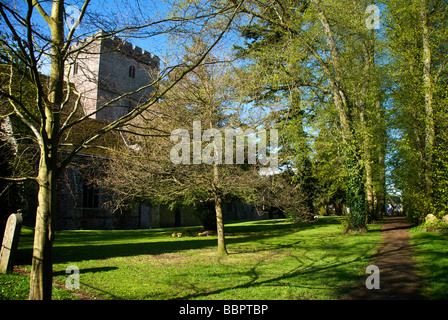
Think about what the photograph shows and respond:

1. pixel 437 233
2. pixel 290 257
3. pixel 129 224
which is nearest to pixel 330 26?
pixel 437 233

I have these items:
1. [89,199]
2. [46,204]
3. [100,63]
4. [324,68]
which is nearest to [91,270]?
[46,204]

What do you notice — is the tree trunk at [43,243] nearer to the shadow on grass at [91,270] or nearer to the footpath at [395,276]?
the shadow on grass at [91,270]

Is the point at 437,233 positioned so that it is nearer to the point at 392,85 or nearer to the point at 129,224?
the point at 392,85

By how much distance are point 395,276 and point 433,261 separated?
1.75 metres

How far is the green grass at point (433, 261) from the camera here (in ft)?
19.0

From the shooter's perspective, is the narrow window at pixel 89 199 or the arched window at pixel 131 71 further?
the arched window at pixel 131 71

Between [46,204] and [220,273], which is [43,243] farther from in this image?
[220,273]

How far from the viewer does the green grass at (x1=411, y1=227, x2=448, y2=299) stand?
579cm

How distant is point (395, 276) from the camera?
6.95 m

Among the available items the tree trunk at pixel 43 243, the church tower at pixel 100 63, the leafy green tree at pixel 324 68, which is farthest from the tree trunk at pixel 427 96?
the tree trunk at pixel 43 243

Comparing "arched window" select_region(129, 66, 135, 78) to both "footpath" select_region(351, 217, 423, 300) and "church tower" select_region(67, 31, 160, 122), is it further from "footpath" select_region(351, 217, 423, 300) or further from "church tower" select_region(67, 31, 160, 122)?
"footpath" select_region(351, 217, 423, 300)

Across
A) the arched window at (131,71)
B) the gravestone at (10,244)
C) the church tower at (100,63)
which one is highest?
the arched window at (131,71)

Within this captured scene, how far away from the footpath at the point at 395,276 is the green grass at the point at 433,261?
168 millimetres

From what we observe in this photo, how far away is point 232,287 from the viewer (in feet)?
21.4
